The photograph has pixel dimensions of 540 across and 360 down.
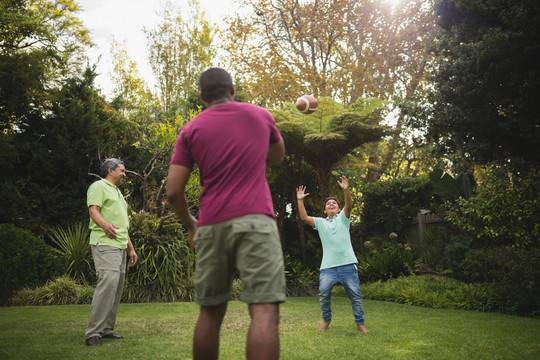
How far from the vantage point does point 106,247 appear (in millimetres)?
4883

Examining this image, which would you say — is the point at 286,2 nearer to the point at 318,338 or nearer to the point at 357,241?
the point at 357,241

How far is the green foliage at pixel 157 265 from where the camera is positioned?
9.34 metres

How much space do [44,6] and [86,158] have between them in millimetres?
7937

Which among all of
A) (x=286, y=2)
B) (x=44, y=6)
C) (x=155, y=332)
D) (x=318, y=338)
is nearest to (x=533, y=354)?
(x=318, y=338)

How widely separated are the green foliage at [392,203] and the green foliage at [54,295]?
27.0ft

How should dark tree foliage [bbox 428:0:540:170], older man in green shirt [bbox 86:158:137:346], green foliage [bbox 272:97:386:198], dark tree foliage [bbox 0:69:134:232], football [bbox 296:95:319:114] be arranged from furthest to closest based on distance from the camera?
dark tree foliage [bbox 0:69:134:232]
green foliage [bbox 272:97:386:198]
dark tree foliage [bbox 428:0:540:170]
football [bbox 296:95:319:114]
older man in green shirt [bbox 86:158:137:346]

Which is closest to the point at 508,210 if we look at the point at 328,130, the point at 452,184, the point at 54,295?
the point at 452,184

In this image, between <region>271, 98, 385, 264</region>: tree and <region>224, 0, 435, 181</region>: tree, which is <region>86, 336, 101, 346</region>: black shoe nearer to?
<region>271, 98, 385, 264</region>: tree

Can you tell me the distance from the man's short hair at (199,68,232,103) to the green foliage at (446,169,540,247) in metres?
7.47

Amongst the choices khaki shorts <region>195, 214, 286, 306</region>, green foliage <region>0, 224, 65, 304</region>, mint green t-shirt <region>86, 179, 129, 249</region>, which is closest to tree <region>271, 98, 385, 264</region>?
green foliage <region>0, 224, 65, 304</region>

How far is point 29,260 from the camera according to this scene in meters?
9.19

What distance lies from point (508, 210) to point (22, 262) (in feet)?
30.6

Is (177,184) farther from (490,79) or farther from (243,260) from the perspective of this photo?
(490,79)

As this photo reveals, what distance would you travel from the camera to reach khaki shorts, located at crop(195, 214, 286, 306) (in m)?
2.13
